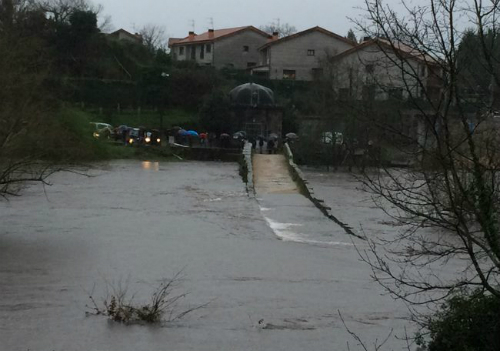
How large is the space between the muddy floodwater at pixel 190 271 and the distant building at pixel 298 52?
43.2 m

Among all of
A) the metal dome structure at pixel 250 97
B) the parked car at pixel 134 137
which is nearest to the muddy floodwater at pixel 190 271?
the parked car at pixel 134 137

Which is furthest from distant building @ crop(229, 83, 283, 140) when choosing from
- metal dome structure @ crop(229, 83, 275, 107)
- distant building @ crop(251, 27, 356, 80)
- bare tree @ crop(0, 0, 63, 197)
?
bare tree @ crop(0, 0, 63, 197)

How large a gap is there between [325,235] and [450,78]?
17.2 meters

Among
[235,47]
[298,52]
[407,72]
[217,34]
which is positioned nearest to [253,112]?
[298,52]

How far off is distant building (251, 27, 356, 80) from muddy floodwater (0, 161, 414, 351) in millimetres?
43160

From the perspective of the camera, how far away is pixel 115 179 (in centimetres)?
3875

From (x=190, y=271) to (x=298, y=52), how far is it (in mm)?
59078

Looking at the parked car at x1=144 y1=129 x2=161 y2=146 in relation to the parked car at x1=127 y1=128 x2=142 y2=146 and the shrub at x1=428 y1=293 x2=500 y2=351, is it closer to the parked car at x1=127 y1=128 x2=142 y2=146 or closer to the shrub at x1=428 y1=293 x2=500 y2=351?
the parked car at x1=127 y1=128 x2=142 y2=146

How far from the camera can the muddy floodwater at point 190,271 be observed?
1246 cm

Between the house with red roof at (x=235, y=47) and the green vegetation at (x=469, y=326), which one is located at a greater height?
the house with red roof at (x=235, y=47)

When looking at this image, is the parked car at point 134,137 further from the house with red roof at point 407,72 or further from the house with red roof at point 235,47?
the house with red roof at point 407,72

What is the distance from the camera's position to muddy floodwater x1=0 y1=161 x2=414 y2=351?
12461 mm

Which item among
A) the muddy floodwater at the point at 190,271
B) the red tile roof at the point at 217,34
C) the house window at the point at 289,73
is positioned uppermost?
the red tile roof at the point at 217,34

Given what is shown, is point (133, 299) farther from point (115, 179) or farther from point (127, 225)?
point (115, 179)
